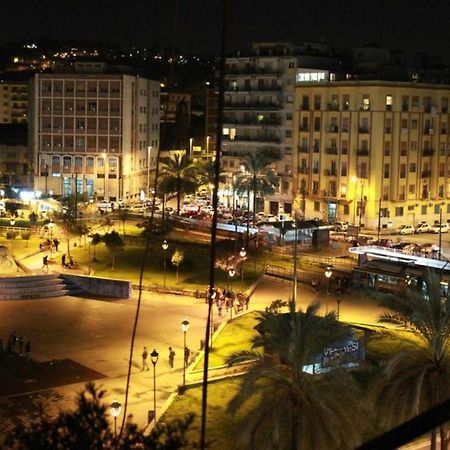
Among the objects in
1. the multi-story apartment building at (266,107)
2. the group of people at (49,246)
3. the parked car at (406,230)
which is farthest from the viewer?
the multi-story apartment building at (266,107)

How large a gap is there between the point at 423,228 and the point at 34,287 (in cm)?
3008

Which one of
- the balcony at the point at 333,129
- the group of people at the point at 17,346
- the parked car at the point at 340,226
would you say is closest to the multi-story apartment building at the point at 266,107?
the balcony at the point at 333,129

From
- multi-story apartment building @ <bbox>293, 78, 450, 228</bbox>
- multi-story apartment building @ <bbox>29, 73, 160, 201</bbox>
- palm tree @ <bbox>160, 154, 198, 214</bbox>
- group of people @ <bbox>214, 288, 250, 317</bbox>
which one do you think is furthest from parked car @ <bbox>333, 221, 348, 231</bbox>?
group of people @ <bbox>214, 288, 250, 317</bbox>

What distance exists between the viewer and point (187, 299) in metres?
33.7

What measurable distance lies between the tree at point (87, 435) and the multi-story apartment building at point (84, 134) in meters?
63.4

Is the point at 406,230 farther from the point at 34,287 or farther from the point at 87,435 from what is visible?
the point at 87,435

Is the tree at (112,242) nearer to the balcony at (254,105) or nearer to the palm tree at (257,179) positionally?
the palm tree at (257,179)

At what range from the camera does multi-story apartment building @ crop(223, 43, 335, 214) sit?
6288 cm

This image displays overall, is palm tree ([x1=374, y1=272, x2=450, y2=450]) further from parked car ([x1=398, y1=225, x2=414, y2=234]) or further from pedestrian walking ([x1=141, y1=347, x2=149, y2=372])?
parked car ([x1=398, y1=225, x2=414, y2=234])

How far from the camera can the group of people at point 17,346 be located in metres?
24.8

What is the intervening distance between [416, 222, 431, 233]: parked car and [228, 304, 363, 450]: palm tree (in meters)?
43.5

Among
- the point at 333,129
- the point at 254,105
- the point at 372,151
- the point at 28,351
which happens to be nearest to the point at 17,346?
the point at 28,351

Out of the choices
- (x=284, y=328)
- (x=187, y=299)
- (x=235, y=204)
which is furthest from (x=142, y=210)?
(x=284, y=328)

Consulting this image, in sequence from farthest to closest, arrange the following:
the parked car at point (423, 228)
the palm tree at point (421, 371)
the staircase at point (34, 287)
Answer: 1. the parked car at point (423, 228)
2. the staircase at point (34, 287)
3. the palm tree at point (421, 371)
